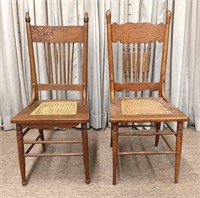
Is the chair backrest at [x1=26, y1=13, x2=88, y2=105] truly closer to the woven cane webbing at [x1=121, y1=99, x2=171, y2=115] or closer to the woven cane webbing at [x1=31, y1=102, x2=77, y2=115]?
the woven cane webbing at [x1=31, y1=102, x2=77, y2=115]

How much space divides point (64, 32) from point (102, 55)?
486 mm

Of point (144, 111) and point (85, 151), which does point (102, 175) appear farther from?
point (144, 111)

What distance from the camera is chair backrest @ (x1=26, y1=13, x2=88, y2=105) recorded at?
5.32 ft

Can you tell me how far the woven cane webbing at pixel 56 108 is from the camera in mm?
1425

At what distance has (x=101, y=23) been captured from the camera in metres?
1.97

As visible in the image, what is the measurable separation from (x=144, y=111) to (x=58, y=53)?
721mm

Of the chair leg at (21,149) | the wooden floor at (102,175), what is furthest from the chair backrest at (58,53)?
the wooden floor at (102,175)

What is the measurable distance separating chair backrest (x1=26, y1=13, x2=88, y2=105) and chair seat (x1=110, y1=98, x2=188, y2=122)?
0.27 m

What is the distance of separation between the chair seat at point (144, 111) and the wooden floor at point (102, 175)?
43 centimetres

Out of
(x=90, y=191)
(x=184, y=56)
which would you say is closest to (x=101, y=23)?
(x=184, y=56)

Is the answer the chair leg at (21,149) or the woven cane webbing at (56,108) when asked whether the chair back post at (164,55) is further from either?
the chair leg at (21,149)

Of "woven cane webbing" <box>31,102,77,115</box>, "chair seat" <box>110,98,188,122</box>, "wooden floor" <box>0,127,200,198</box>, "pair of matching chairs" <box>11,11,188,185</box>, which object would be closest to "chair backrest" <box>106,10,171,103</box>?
"pair of matching chairs" <box>11,11,188,185</box>

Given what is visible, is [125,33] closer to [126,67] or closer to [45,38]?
[126,67]

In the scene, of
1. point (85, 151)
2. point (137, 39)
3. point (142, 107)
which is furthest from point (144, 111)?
point (137, 39)
